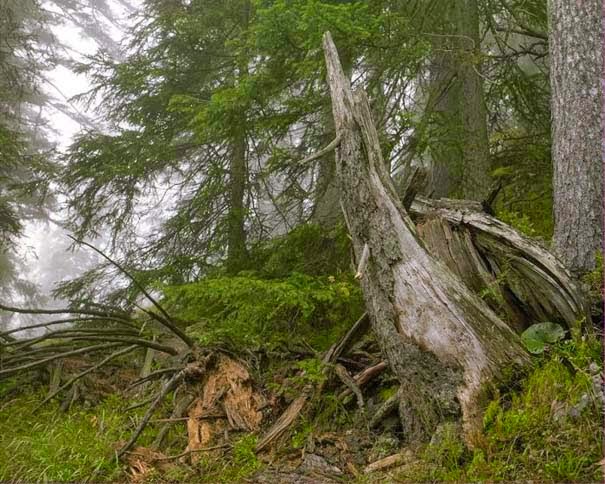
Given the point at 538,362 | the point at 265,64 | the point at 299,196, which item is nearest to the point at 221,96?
the point at 265,64

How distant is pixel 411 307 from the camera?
3.05m

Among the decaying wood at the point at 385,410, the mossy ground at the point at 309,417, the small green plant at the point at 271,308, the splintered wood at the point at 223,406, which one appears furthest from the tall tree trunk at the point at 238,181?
the decaying wood at the point at 385,410

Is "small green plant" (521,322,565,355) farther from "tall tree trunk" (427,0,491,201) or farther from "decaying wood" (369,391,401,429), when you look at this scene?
"tall tree trunk" (427,0,491,201)

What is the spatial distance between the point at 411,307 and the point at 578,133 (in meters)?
2.08

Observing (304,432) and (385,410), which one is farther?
(304,432)

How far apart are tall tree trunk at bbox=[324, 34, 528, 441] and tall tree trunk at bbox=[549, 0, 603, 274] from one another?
113 cm

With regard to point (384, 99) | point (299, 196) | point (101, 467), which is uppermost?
point (384, 99)

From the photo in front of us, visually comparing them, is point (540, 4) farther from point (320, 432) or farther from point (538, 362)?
point (320, 432)

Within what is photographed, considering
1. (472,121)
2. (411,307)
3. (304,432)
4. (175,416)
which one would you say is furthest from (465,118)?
(175,416)

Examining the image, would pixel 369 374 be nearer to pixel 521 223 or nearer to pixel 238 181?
pixel 521 223

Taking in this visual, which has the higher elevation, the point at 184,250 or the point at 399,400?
the point at 184,250

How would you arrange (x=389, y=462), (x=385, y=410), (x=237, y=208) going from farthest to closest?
(x=237, y=208) → (x=385, y=410) → (x=389, y=462)

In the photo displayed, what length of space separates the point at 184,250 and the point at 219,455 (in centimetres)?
471

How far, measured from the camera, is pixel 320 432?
342 centimetres
